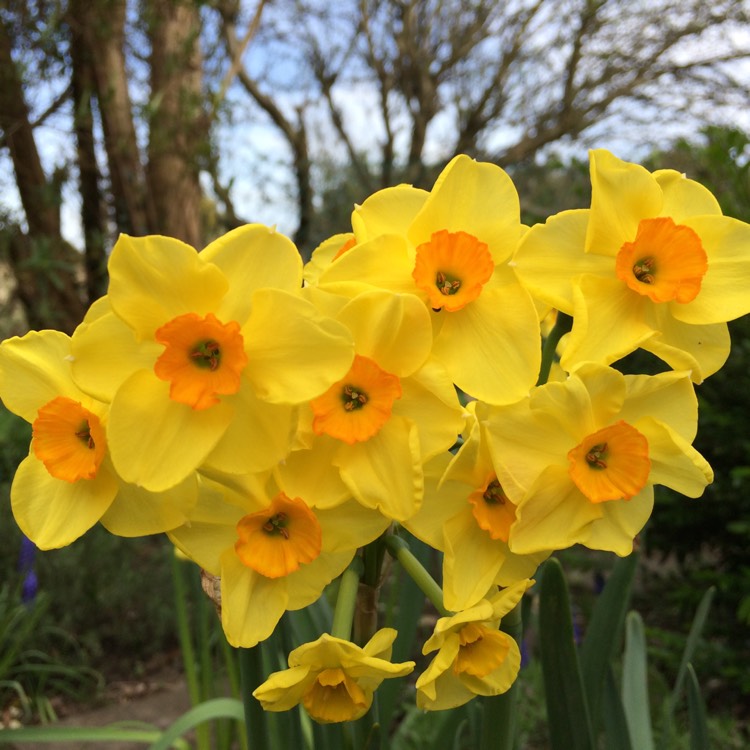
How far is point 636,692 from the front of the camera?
1356 mm

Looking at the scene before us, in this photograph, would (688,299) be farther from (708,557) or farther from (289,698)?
(708,557)

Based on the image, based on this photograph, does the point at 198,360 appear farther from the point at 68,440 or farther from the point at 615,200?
the point at 615,200

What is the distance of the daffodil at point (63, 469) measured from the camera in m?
0.71

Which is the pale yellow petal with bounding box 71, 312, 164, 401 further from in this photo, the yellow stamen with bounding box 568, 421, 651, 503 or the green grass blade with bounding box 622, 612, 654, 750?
the green grass blade with bounding box 622, 612, 654, 750

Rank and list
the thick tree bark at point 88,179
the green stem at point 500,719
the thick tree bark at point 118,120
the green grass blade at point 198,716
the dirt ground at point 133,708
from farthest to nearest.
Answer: the thick tree bark at point 88,179 → the thick tree bark at point 118,120 → the dirt ground at point 133,708 → the green grass blade at point 198,716 → the green stem at point 500,719

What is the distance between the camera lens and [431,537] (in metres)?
0.75

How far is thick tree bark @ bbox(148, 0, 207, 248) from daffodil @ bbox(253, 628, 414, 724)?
12.1 ft

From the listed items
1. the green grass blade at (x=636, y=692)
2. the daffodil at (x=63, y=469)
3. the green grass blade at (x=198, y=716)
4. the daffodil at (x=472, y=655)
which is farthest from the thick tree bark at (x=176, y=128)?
the daffodil at (x=472, y=655)

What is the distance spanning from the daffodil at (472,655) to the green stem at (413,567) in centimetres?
4

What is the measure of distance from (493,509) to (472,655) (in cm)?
15

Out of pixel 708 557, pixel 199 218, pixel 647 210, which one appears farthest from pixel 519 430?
pixel 199 218

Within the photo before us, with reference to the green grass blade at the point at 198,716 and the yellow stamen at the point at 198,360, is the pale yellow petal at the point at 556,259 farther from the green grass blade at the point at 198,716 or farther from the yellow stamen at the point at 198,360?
the green grass blade at the point at 198,716

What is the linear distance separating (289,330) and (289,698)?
39 cm

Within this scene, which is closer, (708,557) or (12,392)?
(12,392)
